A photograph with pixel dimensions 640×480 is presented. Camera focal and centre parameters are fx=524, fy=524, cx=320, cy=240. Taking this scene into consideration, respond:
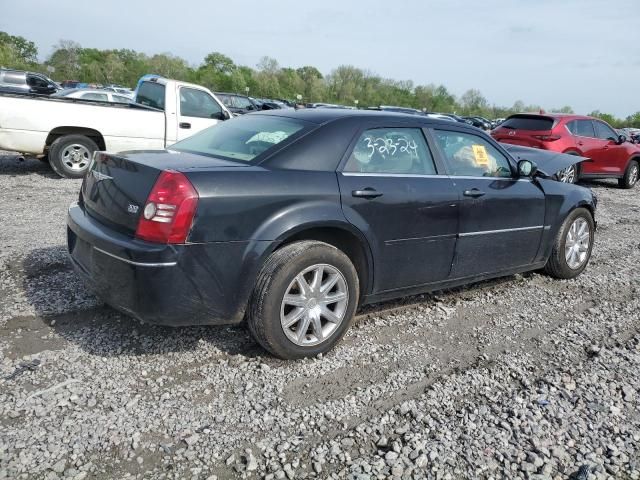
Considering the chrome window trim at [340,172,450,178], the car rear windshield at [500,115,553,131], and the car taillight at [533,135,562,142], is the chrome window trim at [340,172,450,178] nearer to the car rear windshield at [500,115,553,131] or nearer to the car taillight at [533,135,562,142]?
the car taillight at [533,135,562,142]

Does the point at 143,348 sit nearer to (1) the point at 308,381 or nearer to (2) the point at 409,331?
A: (1) the point at 308,381

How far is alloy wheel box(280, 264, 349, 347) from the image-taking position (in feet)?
10.5

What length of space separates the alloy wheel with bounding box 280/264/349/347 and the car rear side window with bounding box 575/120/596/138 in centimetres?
1007

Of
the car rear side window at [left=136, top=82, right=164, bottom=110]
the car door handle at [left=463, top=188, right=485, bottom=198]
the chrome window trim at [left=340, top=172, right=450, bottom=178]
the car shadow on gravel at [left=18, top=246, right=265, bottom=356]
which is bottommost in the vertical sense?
the car shadow on gravel at [left=18, top=246, right=265, bottom=356]

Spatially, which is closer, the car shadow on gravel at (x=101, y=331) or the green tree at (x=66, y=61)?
the car shadow on gravel at (x=101, y=331)

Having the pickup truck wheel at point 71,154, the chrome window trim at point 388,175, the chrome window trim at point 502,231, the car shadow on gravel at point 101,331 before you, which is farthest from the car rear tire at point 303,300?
the pickup truck wheel at point 71,154

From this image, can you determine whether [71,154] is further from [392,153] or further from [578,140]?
[578,140]

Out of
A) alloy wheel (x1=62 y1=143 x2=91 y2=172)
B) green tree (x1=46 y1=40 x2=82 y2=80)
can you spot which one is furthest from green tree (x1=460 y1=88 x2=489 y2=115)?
alloy wheel (x1=62 y1=143 x2=91 y2=172)

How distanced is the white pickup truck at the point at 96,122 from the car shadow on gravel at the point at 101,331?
198 inches

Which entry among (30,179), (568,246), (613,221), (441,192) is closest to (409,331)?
(441,192)

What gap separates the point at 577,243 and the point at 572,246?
9 cm

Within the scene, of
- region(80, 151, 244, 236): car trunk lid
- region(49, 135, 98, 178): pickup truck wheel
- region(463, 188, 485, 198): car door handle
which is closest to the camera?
region(80, 151, 244, 236): car trunk lid

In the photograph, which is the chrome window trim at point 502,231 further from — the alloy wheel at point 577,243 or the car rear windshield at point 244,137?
the car rear windshield at point 244,137

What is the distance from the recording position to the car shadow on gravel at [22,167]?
30.9ft
